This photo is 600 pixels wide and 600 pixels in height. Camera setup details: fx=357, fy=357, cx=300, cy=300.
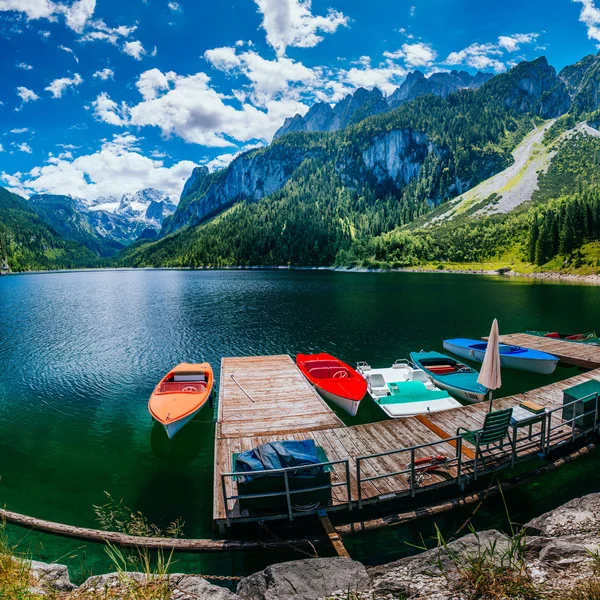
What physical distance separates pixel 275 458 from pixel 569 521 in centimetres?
807

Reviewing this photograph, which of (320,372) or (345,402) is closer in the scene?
(345,402)

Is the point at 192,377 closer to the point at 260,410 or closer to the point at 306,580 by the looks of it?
the point at 260,410

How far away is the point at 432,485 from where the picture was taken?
1208 cm

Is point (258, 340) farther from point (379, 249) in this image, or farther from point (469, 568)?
point (379, 249)

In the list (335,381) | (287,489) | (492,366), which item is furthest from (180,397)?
(492,366)

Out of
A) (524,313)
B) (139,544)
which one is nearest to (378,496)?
(139,544)

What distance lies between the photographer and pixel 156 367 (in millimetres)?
33281

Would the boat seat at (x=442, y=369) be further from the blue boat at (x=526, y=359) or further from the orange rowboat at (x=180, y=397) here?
the orange rowboat at (x=180, y=397)

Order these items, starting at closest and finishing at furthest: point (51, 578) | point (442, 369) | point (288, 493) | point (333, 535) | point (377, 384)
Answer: point (51, 578), point (333, 535), point (288, 493), point (377, 384), point (442, 369)

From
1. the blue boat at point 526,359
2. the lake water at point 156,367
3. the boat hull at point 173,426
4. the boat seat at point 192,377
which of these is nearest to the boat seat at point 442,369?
the lake water at point 156,367

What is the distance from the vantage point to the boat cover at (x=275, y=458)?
36.4ft

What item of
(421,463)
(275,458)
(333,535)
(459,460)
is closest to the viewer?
(333,535)

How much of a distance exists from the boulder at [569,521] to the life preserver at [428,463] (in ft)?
10.9

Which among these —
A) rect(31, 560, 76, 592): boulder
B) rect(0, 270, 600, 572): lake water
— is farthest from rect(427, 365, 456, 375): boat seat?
rect(31, 560, 76, 592): boulder
